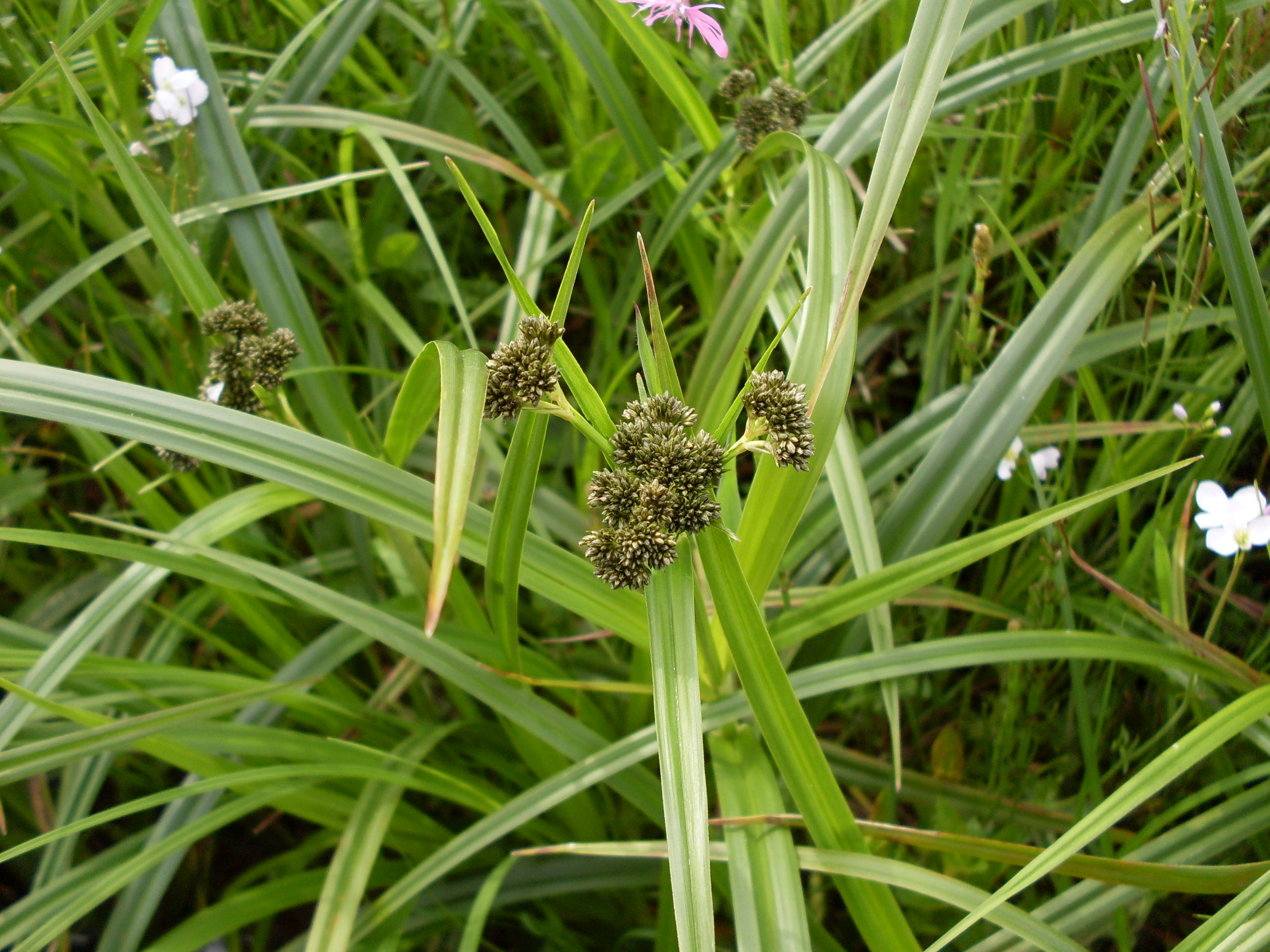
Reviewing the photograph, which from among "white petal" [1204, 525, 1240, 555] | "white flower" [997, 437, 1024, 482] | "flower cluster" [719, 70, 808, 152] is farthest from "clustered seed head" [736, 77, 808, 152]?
"white petal" [1204, 525, 1240, 555]

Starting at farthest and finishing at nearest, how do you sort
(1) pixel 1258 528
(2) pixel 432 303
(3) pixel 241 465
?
(2) pixel 432 303, (1) pixel 1258 528, (3) pixel 241 465

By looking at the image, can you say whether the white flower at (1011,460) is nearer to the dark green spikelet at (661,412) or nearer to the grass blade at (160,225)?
the dark green spikelet at (661,412)

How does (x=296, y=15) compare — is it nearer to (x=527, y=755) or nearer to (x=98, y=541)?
(x=98, y=541)

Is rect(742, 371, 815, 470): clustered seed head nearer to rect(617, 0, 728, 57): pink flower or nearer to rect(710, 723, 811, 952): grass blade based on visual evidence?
rect(710, 723, 811, 952): grass blade

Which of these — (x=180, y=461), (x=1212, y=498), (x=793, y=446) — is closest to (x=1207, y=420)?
(x=1212, y=498)

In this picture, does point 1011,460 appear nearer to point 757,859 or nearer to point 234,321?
point 757,859

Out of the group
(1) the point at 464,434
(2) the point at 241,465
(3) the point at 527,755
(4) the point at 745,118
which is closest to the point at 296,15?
(4) the point at 745,118

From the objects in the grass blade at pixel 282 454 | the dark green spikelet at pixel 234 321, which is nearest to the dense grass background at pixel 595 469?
the grass blade at pixel 282 454
